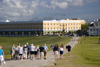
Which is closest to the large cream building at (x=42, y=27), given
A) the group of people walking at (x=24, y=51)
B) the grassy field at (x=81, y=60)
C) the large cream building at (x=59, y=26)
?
the large cream building at (x=59, y=26)

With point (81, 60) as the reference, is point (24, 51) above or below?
above

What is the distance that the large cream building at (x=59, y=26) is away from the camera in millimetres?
155375

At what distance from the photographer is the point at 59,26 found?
158625 millimetres

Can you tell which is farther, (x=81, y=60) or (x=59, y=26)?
(x=59, y=26)

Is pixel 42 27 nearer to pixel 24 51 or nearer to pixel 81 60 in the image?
pixel 81 60

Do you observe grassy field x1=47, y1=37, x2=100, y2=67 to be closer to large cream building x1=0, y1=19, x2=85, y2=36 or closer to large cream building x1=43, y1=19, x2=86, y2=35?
large cream building x1=43, y1=19, x2=86, y2=35

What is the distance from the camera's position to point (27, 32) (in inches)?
6339

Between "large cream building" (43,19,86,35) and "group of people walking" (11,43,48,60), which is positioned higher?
"large cream building" (43,19,86,35)

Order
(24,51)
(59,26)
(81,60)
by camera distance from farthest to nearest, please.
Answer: (59,26)
(81,60)
(24,51)

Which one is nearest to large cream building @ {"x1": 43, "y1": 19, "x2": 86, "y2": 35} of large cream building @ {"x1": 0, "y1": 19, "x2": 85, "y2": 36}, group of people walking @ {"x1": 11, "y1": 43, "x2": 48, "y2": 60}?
large cream building @ {"x1": 0, "y1": 19, "x2": 85, "y2": 36}

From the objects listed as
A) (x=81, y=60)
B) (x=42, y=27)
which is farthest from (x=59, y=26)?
(x=81, y=60)

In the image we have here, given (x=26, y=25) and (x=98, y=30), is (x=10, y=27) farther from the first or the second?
(x=98, y=30)

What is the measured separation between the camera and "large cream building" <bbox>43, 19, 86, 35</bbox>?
510 feet

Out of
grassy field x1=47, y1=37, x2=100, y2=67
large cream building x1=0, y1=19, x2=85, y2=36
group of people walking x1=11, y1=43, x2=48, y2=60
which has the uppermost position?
large cream building x1=0, y1=19, x2=85, y2=36
